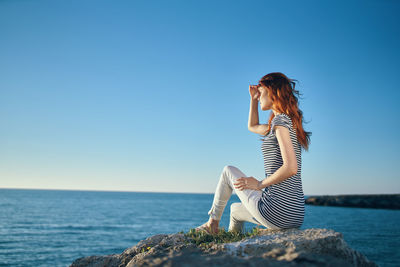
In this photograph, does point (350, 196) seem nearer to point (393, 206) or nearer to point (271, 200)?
point (393, 206)

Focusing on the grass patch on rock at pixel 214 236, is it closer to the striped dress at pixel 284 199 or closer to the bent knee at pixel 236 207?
the bent knee at pixel 236 207

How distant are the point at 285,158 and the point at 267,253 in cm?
126

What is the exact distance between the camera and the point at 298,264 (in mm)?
2004

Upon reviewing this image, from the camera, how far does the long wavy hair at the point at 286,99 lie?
3562 mm

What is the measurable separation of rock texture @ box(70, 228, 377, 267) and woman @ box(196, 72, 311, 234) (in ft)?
0.80

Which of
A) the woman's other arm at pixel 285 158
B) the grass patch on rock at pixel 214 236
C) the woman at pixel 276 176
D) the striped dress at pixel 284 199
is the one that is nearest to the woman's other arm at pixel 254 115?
the woman at pixel 276 176

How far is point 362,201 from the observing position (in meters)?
60.5

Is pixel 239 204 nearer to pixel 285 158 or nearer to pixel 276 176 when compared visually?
pixel 276 176

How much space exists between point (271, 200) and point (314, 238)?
2.25 feet

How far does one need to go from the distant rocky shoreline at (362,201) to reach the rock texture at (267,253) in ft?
201

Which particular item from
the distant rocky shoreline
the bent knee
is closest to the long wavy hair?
the bent knee

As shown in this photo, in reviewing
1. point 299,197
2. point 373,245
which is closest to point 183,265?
point 299,197

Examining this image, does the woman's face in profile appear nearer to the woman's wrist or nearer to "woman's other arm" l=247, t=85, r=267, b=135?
"woman's other arm" l=247, t=85, r=267, b=135

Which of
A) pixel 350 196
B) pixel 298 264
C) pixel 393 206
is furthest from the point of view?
pixel 350 196
